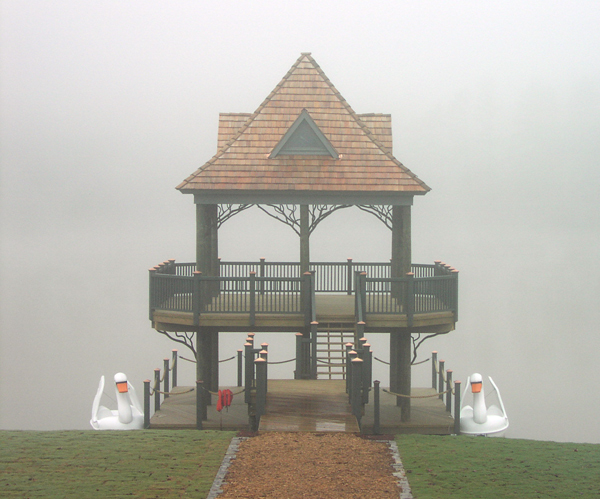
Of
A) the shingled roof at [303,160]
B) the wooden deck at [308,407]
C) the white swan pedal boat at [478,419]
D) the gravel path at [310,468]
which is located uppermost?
the shingled roof at [303,160]

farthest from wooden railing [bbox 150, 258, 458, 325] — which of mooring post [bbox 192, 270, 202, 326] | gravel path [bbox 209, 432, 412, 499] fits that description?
gravel path [bbox 209, 432, 412, 499]

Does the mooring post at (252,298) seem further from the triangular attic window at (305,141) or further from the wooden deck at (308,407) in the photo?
the triangular attic window at (305,141)

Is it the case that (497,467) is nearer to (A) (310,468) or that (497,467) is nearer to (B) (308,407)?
(A) (310,468)

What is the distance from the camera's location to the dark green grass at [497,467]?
13938 millimetres

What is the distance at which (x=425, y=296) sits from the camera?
2009 centimetres

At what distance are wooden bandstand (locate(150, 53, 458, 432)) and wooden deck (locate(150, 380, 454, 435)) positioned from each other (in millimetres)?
542

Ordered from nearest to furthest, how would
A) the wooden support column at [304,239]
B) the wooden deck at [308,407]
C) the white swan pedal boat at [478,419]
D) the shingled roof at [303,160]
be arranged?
the wooden deck at [308,407], the shingled roof at [303,160], the wooden support column at [304,239], the white swan pedal boat at [478,419]

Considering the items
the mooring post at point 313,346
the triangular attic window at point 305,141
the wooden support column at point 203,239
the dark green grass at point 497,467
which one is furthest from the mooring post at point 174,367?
the dark green grass at point 497,467

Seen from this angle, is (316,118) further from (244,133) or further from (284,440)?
(284,440)

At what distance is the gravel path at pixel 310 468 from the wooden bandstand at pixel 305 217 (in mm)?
3932

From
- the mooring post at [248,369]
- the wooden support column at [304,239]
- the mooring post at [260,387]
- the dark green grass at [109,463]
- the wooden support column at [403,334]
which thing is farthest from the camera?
the wooden support column at [304,239]

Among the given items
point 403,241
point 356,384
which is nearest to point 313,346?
point 356,384

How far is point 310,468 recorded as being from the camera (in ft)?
46.8

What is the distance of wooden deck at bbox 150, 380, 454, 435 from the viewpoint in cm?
1683
